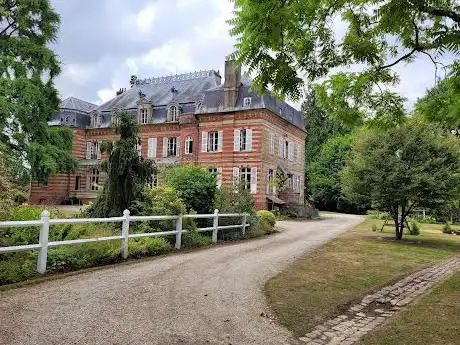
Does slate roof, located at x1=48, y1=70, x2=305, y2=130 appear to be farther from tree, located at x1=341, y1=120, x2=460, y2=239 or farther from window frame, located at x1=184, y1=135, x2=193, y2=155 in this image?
tree, located at x1=341, y1=120, x2=460, y2=239

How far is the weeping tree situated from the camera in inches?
505

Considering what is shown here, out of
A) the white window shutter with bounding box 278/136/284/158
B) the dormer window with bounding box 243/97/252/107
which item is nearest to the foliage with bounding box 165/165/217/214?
the dormer window with bounding box 243/97/252/107

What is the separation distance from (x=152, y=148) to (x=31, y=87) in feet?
52.5

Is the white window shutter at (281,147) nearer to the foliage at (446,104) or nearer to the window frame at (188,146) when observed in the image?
the window frame at (188,146)

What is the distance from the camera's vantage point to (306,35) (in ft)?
17.9

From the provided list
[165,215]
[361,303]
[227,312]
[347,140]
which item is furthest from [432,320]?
[347,140]

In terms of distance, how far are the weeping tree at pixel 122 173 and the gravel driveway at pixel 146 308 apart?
12.6 feet

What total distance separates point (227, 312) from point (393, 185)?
41.4 feet

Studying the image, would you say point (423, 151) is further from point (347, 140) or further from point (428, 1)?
point (347, 140)

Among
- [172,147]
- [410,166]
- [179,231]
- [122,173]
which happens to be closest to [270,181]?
[172,147]

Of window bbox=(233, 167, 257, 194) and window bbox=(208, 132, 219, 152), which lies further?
window bbox=(208, 132, 219, 152)

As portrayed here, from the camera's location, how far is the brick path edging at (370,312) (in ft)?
17.6

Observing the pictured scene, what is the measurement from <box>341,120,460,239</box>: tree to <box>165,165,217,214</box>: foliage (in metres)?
6.51

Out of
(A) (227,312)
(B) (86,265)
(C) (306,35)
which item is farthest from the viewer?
(B) (86,265)
